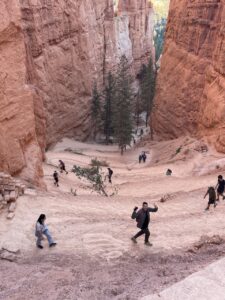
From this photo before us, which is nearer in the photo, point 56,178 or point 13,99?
point 13,99

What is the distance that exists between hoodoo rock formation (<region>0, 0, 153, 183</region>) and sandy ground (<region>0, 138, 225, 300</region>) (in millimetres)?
3017

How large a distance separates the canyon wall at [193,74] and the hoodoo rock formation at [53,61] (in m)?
9.13

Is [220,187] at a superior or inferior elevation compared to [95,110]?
superior

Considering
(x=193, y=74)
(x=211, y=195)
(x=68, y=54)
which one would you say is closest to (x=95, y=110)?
(x=68, y=54)

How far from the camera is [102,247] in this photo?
1162 centimetres

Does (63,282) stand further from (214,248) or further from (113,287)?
(214,248)

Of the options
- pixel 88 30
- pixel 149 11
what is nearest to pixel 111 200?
pixel 88 30

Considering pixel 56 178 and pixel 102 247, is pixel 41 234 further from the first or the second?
pixel 56 178

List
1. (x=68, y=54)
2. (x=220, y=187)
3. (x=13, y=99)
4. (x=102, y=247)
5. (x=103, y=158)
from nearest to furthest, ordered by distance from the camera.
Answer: (x=102, y=247)
(x=220, y=187)
(x=13, y=99)
(x=103, y=158)
(x=68, y=54)

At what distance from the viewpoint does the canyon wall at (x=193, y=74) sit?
26.5 metres

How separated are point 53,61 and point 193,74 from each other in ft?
44.7

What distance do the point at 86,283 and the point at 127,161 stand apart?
24.8 metres

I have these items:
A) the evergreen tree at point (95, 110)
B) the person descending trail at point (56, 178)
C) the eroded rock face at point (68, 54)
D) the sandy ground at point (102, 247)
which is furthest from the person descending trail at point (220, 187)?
the evergreen tree at point (95, 110)

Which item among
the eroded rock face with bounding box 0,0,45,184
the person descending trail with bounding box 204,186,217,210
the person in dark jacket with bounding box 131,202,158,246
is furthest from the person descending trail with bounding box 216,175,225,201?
the eroded rock face with bounding box 0,0,45,184
